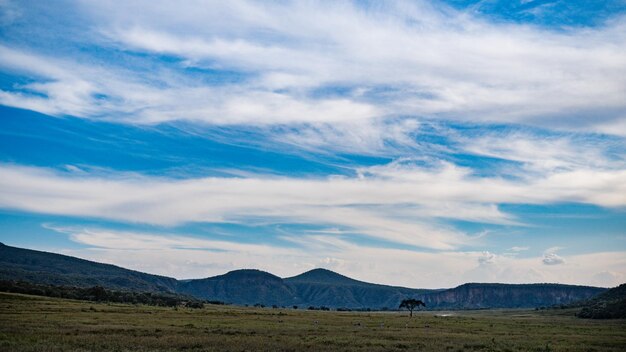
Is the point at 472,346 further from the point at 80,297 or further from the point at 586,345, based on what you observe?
the point at 80,297

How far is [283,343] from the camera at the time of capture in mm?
38281

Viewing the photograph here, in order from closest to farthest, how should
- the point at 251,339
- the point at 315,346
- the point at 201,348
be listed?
the point at 201,348 → the point at 315,346 → the point at 251,339

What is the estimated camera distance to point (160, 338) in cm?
3866

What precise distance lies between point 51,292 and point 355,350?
292 ft

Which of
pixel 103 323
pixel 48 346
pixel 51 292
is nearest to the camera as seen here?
pixel 48 346

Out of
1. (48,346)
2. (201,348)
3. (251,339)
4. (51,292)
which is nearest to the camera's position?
(48,346)

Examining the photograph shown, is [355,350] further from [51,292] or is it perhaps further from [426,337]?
[51,292]

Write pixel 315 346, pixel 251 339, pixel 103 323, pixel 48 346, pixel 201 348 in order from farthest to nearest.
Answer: pixel 103 323
pixel 251 339
pixel 315 346
pixel 201 348
pixel 48 346

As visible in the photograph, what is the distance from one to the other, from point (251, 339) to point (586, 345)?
87.6 ft

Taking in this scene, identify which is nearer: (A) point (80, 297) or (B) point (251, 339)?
(B) point (251, 339)

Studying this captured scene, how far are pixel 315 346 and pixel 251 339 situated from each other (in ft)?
19.1

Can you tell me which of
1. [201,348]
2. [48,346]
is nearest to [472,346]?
[201,348]

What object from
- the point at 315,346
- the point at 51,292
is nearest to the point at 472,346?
the point at 315,346

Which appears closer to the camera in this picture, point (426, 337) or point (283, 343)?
point (283, 343)
